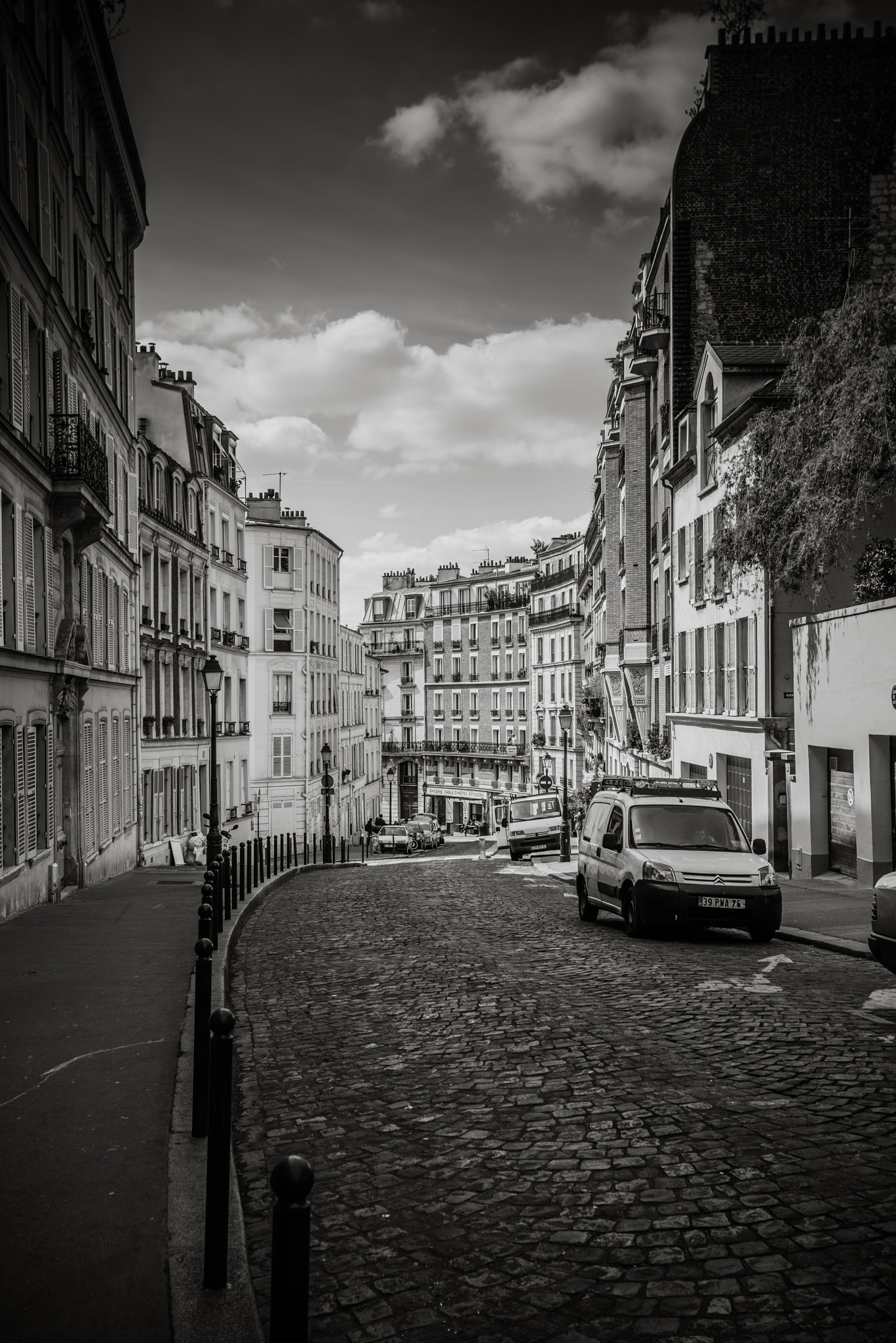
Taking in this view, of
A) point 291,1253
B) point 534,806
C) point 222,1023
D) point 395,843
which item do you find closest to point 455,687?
point 395,843

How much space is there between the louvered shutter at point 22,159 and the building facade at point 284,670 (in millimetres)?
39834

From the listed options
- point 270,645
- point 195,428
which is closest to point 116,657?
point 195,428

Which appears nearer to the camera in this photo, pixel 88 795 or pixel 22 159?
pixel 22 159

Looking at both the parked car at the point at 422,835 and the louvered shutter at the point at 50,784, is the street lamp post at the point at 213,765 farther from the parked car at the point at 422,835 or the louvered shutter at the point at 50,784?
the parked car at the point at 422,835

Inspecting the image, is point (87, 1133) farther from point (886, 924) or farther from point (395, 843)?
point (395, 843)

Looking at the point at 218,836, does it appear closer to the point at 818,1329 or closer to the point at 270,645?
the point at 818,1329

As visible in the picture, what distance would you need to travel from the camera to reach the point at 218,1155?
471 centimetres

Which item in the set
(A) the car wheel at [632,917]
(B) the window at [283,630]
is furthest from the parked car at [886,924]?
(B) the window at [283,630]

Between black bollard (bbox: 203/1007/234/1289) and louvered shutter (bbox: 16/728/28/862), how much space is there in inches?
A: 449

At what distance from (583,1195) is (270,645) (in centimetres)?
5334

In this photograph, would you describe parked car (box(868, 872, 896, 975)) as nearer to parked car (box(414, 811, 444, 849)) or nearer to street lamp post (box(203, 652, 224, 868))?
street lamp post (box(203, 652, 224, 868))

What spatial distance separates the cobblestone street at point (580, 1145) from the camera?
14.6 ft

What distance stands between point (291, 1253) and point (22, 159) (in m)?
16.6

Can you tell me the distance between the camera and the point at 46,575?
18.0 meters
